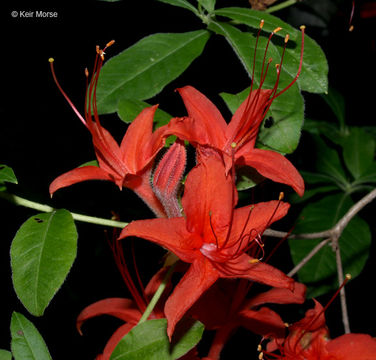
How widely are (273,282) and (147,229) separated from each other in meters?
0.25

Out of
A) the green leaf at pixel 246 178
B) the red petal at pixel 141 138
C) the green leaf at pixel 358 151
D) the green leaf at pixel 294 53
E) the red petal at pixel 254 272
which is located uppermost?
the green leaf at pixel 294 53

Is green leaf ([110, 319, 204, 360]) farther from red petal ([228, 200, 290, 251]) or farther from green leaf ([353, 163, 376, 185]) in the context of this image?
green leaf ([353, 163, 376, 185])

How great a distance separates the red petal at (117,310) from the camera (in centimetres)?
127

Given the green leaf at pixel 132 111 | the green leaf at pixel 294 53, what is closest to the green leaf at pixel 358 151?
the green leaf at pixel 294 53

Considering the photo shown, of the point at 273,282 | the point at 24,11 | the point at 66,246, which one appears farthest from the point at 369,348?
the point at 24,11

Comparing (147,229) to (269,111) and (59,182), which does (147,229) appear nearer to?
A: (59,182)

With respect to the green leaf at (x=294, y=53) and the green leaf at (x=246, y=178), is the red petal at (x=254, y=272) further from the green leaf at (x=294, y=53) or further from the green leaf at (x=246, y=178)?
the green leaf at (x=294, y=53)

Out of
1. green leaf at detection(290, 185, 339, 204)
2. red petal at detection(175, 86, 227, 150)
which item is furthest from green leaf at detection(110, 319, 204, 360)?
green leaf at detection(290, 185, 339, 204)

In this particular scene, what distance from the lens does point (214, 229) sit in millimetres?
1052

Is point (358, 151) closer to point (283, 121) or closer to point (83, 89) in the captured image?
point (283, 121)

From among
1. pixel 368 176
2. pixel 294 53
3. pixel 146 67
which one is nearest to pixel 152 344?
pixel 146 67

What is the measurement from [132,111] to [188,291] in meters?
0.47

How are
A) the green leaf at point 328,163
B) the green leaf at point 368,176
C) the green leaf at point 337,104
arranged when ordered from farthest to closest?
1. the green leaf at point 337,104
2. the green leaf at point 328,163
3. the green leaf at point 368,176

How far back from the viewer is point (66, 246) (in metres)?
0.99
